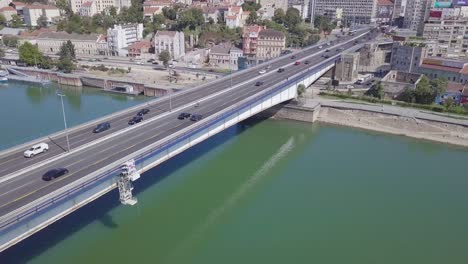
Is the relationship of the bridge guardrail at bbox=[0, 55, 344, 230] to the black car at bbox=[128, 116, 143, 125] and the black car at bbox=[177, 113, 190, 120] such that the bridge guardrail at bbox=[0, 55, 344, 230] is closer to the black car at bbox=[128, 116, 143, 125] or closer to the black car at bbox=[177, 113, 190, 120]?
the black car at bbox=[177, 113, 190, 120]

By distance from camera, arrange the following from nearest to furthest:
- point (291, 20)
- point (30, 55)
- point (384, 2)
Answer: point (30, 55) < point (291, 20) < point (384, 2)

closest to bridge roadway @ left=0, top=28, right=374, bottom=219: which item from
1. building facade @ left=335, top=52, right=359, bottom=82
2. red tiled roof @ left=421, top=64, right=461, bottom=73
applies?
building facade @ left=335, top=52, right=359, bottom=82

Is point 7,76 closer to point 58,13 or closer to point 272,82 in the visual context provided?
point 272,82

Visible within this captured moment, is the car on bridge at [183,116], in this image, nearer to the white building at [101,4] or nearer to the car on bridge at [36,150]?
the car on bridge at [36,150]

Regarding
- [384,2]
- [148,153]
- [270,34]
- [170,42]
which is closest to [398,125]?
[148,153]

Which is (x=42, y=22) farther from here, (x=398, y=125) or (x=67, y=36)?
(x=398, y=125)
